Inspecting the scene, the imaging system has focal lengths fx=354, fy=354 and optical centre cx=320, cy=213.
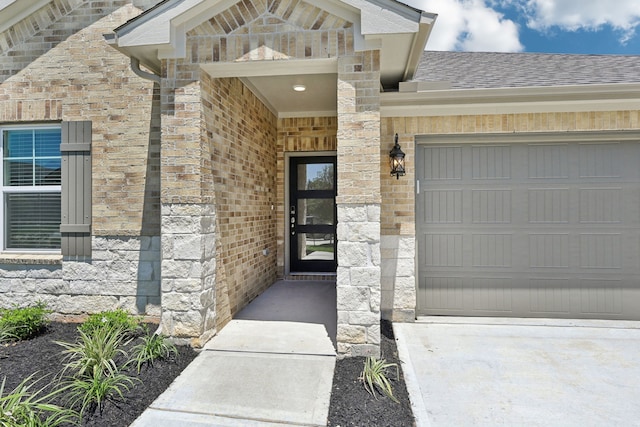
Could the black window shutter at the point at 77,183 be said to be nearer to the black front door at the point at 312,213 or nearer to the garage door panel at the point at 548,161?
the black front door at the point at 312,213

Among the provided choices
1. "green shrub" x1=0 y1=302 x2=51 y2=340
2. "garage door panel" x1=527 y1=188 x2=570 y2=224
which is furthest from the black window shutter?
"garage door panel" x1=527 y1=188 x2=570 y2=224

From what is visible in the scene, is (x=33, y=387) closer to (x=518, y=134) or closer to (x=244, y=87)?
(x=244, y=87)

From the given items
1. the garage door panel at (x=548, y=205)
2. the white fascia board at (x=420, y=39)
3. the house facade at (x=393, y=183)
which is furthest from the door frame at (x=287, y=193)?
the garage door panel at (x=548, y=205)

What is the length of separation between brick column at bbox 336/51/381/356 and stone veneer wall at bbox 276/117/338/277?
2.74m

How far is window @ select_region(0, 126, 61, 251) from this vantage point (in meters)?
4.65

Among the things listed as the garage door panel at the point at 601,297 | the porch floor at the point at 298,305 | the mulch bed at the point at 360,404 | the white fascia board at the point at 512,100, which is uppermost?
the white fascia board at the point at 512,100

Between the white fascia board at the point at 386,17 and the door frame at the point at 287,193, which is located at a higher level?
the white fascia board at the point at 386,17

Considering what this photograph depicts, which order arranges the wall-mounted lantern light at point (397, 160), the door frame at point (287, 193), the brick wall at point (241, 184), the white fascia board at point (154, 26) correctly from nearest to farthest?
the white fascia board at point (154, 26) → the brick wall at point (241, 184) → the wall-mounted lantern light at point (397, 160) → the door frame at point (287, 193)

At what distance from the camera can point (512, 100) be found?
4238mm

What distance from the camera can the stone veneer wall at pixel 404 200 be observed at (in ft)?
14.6

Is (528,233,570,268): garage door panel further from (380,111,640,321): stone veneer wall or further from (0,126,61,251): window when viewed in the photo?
(0,126,61,251): window

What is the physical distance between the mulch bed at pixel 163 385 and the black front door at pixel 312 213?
2.81 m

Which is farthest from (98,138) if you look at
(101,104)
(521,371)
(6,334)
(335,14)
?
(521,371)

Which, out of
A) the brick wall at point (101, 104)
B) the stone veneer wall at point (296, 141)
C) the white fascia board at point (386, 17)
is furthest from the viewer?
the stone veneer wall at point (296, 141)
